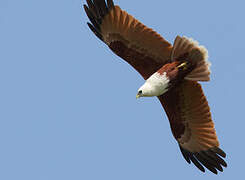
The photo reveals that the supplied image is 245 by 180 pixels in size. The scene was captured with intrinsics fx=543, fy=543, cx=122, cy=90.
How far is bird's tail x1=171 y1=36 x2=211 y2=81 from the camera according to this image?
9.74m

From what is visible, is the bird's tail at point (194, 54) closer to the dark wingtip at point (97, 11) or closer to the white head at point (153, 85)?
the white head at point (153, 85)

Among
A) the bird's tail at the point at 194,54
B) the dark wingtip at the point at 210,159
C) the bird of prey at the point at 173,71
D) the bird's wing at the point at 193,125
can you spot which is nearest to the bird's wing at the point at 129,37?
the bird of prey at the point at 173,71

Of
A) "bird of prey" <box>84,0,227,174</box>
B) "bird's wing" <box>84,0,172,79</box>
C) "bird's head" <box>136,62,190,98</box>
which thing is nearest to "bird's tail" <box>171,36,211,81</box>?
"bird of prey" <box>84,0,227,174</box>

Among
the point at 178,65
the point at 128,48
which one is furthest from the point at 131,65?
the point at 178,65

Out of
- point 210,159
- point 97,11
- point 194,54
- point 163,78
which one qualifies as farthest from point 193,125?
point 97,11

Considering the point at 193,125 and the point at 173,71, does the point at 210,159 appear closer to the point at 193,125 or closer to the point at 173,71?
the point at 193,125

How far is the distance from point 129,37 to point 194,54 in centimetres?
129

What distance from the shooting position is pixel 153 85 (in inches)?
390

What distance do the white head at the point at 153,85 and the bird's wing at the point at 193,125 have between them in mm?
438

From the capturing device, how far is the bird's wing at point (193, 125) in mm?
10308

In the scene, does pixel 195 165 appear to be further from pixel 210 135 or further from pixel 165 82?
pixel 165 82

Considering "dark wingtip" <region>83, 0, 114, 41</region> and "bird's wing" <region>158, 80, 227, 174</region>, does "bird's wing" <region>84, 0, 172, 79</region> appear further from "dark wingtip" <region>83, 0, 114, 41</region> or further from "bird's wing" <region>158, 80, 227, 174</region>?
"bird's wing" <region>158, 80, 227, 174</region>

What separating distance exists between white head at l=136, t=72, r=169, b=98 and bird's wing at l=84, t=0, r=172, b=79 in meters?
0.41

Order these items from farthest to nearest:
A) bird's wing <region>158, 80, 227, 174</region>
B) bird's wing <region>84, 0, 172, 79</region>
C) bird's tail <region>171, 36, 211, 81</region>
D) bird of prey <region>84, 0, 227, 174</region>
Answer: bird's wing <region>158, 80, 227, 174</region> < bird's wing <region>84, 0, 172, 79</region> < bird of prey <region>84, 0, 227, 174</region> < bird's tail <region>171, 36, 211, 81</region>
